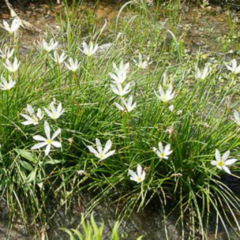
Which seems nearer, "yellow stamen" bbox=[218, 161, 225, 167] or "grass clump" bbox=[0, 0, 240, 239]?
"yellow stamen" bbox=[218, 161, 225, 167]

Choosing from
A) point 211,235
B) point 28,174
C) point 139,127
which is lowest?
point 211,235

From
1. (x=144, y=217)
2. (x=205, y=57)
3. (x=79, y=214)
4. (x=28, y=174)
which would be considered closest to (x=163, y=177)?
(x=144, y=217)

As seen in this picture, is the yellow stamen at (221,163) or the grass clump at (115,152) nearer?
the yellow stamen at (221,163)

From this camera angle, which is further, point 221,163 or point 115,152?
Result: point 115,152

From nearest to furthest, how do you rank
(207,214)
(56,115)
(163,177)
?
(56,115)
(207,214)
(163,177)

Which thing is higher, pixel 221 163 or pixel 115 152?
pixel 221 163

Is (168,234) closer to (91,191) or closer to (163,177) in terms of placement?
(163,177)

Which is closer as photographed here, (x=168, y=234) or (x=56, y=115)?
(x=56, y=115)

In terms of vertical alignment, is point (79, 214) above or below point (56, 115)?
below

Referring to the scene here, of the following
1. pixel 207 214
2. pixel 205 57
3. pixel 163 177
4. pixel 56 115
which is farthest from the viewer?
pixel 205 57

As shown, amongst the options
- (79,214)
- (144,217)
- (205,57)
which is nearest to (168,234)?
(144,217)
